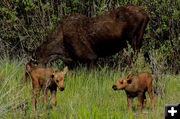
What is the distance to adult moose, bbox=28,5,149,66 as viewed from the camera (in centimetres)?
984

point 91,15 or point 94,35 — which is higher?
point 91,15

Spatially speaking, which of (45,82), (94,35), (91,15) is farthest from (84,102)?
(91,15)

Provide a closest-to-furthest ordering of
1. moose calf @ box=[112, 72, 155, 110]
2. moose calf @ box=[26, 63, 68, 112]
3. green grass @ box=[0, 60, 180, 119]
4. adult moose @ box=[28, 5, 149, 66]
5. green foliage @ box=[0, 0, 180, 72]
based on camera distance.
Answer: moose calf @ box=[26, 63, 68, 112]
green grass @ box=[0, 60, 180, 119]
moose calf @ box=[112, 72, 155, 110]
adult moose @ box=[28, 5, 149, 66]
green foliage @ box=[0, 0, 180, 72]

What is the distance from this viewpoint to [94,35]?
9906mm

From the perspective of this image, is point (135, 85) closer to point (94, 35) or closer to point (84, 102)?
point (84, 102)

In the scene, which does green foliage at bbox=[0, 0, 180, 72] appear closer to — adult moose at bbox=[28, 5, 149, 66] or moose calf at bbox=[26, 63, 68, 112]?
adult moose at bbox=[28, 5, 149, 66]

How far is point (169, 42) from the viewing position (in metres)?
11.5

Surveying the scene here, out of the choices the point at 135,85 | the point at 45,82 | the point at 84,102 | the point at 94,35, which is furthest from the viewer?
the point at 94,35

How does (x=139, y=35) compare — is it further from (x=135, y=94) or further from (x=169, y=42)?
(x=135, y=94)

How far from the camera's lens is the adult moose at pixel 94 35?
32.3 ft

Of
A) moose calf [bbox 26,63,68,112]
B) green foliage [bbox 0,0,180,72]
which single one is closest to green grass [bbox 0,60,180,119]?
moose calf [bbox 26,63,68,112]

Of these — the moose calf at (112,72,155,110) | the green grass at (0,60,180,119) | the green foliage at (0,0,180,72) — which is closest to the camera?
the green grass at (0,60,180,119)

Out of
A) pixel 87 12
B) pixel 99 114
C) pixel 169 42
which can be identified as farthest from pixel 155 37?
pixel 99 114

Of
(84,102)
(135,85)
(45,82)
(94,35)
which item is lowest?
(84,102)
